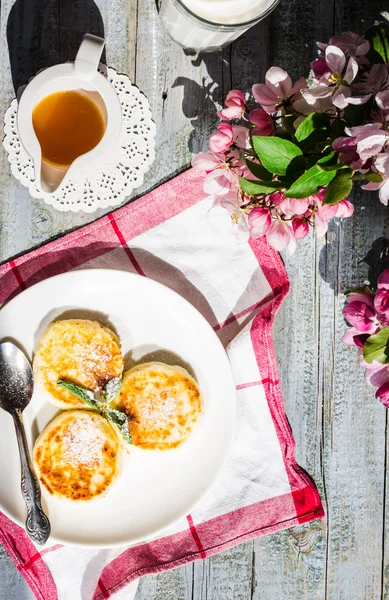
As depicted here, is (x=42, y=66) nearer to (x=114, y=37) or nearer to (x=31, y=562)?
(x=114, y=37)

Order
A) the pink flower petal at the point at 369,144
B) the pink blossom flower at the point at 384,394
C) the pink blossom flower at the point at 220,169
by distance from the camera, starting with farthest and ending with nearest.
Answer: the pink blossom flower at the point at 384,394 < the pink blossom flower at the point at 220,169 < the pink flower petal at the point at 369,144

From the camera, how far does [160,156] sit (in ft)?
4.14

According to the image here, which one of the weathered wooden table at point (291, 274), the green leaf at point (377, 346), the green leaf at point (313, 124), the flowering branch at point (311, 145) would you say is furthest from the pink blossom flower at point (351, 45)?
the green leaf at point (377, 346)

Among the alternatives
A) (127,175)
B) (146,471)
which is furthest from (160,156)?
(146,471)

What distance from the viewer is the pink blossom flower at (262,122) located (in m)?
0.95

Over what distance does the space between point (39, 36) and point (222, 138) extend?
1.61 feet

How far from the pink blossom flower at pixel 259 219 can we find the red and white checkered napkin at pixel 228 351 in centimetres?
27

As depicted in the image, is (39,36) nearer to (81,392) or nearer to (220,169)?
(220,169)

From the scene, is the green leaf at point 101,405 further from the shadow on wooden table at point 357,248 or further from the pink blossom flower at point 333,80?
the pink blossom flower at point 333,80

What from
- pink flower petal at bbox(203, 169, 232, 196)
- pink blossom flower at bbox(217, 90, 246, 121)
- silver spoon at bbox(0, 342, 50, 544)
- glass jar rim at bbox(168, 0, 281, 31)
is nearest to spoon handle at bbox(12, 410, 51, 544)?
silver spoon at bbox(0, 342, 50, 544)

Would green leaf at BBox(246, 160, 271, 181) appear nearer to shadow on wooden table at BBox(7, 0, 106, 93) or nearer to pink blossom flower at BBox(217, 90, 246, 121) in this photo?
pink blossom flower at BBox(217, 90, 246, 121)

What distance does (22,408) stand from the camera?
1202 mm

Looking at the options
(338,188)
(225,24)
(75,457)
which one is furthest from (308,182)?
(75,457)

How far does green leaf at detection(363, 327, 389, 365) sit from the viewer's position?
1109 mm
